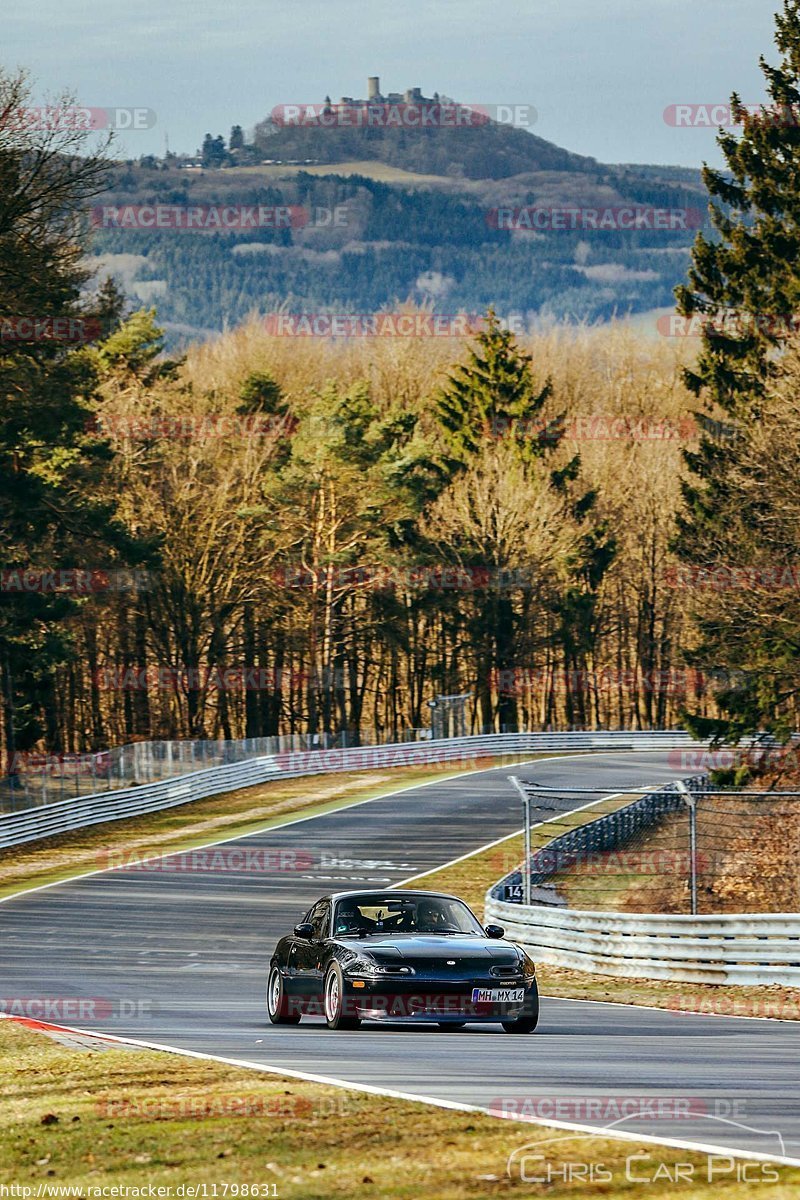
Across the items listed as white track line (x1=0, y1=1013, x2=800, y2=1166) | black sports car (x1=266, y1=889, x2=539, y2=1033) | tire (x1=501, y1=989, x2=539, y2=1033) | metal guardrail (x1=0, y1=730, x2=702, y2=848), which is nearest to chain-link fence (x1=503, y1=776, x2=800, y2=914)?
metal guardrail (x1=0, y1=730, x2=702, y2=848)

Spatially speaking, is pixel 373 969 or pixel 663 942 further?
pixel 663 942

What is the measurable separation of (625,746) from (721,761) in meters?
11.5

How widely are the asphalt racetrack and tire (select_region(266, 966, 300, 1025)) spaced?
0.20 m

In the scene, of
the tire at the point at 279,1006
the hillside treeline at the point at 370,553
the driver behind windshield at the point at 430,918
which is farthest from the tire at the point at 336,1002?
the hillside treeline at the point at 370,553

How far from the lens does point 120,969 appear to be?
25.1 m

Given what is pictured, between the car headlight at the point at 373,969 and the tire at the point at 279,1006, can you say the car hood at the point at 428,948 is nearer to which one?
the car headlight at the point at 373,969

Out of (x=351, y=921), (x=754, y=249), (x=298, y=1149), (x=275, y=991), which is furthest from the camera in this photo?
(x=754, y=249)

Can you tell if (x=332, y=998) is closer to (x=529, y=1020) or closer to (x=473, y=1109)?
(x=529, y=1020)

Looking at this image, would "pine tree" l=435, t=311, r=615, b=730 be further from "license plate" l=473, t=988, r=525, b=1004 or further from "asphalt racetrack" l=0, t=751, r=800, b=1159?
"license plate" l=473, t=988, r=525, b=1004

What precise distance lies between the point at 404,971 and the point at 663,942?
26.3ft

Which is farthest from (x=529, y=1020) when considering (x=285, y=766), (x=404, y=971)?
(x=285, y=766)

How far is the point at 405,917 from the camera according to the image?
17.0 m

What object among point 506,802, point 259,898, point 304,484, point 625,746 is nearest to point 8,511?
point 506,802

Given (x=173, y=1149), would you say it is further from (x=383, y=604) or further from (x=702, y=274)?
(x=383, y=604)
